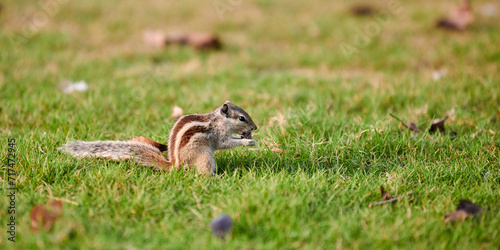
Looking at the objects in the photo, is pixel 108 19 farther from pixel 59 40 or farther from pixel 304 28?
pixel 304 28

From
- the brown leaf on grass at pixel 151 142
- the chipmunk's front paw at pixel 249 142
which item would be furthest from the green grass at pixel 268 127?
the brown leaf on grass at pixel 151 142

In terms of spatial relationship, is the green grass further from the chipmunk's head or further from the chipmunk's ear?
the chipmunk's ear

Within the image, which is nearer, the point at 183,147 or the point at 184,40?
the point at 183,147

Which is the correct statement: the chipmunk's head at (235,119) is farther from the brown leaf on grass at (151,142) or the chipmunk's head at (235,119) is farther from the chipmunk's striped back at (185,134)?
the brown leaf on grass at (151,142)

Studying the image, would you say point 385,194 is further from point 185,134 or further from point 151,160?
point 151,160

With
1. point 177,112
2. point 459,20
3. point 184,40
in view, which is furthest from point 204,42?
point 459,20

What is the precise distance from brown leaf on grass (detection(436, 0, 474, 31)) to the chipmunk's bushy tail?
7.87m

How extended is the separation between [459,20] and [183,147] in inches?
312

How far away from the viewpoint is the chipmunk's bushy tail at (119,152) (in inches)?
133

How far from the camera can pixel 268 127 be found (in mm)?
4383

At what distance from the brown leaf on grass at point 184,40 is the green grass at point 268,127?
25 cm

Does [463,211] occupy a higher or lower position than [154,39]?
lower

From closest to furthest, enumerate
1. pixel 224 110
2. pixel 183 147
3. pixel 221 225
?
1. pixel 221 225
2. pixel 183 147
3. pixel 224 110

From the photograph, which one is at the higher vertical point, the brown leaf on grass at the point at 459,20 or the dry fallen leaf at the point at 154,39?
the dry fallen leaf at the point at 154,39
